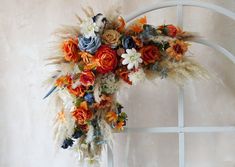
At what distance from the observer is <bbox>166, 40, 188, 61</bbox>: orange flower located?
4.10 ft

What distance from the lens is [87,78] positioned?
1243mm

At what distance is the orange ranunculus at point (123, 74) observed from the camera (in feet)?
4.15

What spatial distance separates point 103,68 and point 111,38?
0.40 ft

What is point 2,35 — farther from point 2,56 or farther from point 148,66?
point 148,66

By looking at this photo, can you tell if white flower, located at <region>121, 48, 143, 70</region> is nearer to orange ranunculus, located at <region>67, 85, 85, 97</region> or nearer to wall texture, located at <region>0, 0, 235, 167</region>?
orange ranunculus, located at <region>67, 85, 85, 97</region>

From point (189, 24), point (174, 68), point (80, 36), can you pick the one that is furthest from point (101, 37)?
point (189, 24)

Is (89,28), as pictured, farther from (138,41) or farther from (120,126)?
(120,126)

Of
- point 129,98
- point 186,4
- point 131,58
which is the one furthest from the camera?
point 129,98

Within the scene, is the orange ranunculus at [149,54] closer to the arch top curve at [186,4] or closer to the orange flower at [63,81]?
the arch top curve at [186,4]

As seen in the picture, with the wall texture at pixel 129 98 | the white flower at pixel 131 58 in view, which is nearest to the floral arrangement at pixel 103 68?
the white flower at pixel 131 58

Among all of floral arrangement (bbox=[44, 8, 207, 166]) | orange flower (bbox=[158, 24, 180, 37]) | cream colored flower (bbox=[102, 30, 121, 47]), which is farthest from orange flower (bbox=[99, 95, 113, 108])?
orange flower (bbox=[158, 24, 180, 37])

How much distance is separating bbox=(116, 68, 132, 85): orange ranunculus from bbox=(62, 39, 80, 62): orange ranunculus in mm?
174

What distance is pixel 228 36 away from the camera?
144 cm

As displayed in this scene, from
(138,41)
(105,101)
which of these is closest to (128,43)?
(138,41)
